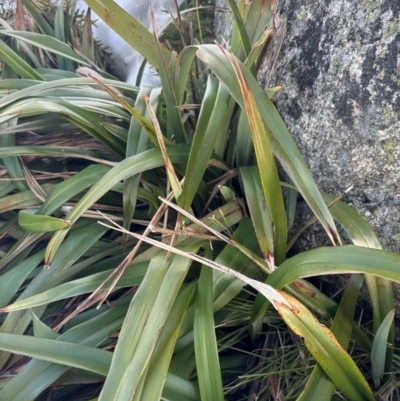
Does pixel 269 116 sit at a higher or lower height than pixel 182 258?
higher

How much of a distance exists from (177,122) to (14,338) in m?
0.46

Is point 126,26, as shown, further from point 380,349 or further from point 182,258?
point 380,349

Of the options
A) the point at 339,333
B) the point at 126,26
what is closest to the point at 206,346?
the point at 339,333

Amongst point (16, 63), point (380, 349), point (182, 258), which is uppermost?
point (16, 63)

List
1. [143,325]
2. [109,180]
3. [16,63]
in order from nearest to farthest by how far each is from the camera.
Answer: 1. [143,325]
2. [109,180]
3. [16,63]

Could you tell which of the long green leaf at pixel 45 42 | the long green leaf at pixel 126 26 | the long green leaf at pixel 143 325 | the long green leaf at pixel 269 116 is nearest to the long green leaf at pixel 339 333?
the long green leaf at pixel 269 116

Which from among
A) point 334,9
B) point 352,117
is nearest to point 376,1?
point 334,9

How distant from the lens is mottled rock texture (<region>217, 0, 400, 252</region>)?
63 centimetres

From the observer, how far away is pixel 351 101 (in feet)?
2.18

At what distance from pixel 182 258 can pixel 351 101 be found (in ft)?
1.21

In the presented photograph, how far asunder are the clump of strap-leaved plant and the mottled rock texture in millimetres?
55

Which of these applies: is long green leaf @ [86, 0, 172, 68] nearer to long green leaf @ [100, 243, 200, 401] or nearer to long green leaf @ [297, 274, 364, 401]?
long green leaf @ [100, 243, 200, 401]

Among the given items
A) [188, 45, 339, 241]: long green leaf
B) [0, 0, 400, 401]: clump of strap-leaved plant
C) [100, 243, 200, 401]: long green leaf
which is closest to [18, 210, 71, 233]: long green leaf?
[0, 0, 400, 401]: clump of strap-leaved plant

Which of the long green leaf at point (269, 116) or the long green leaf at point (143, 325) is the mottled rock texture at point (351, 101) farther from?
the long green leaf at point (143, 325)
